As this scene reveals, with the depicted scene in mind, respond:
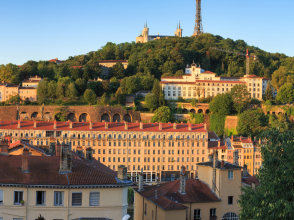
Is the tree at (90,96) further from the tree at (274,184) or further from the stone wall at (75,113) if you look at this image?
the tree at (274,184)

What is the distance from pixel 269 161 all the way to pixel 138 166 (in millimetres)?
51559

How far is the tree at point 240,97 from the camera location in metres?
93.9

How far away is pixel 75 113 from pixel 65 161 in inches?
2726

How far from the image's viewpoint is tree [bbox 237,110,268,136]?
86688mm

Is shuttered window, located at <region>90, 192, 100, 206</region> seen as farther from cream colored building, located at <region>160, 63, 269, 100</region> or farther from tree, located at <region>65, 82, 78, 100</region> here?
cream colored building, located at <region>160, 63, 269, 100</region>

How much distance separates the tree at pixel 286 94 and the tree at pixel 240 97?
8.39m

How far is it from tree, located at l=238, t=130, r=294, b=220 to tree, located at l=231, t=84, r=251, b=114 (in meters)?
74.0

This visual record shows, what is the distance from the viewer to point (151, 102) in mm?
93312

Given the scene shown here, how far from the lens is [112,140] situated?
71438 millimetres

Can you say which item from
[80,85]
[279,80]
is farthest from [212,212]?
[279,80]

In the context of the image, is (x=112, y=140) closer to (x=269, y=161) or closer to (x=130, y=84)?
(x=130, y=84)

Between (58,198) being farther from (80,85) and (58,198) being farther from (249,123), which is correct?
(80,85)

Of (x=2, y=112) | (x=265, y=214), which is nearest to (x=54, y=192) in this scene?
(x=265, y=214)

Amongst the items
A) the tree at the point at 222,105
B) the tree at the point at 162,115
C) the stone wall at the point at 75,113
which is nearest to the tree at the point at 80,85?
the stone wall at the point at 75,113
